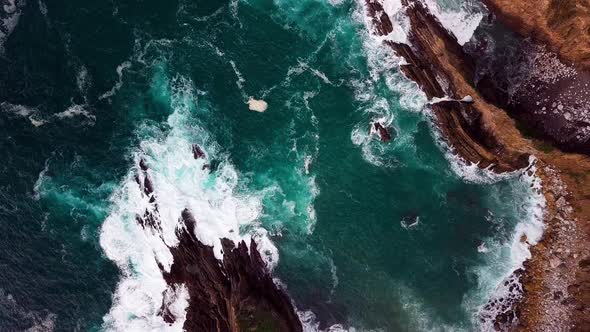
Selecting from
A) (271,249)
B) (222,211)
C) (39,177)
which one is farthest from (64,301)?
(271,249)

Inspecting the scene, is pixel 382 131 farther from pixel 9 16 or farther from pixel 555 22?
pixel 9 16

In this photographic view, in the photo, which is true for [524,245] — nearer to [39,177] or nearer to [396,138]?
[396,138]

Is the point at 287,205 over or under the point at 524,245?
under

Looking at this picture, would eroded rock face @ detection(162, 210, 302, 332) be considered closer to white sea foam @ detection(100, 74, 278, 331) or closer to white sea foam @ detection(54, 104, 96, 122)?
white sea foam @ detection(100, 74, 278, 331)

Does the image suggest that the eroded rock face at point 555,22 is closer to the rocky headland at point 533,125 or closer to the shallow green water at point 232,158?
the rocky headland at point 533,125

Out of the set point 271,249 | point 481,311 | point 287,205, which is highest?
point 481,311

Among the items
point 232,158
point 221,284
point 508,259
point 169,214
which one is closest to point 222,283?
point 221,284

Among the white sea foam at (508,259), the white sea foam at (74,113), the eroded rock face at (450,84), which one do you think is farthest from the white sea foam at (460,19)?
the white sea foam at (74,113)
